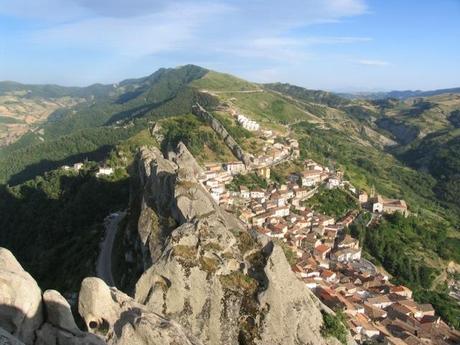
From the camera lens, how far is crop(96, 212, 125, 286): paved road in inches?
1487

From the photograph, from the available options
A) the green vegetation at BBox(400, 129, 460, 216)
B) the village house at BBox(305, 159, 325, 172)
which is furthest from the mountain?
the village house at BBox(305, 159, 325, 172)

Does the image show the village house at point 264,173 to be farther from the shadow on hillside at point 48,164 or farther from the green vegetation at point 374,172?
the shadow on hillside at point 48,164

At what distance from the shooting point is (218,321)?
18453mm

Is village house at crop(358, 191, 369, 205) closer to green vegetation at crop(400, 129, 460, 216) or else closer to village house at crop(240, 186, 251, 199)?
village house at crop(240, 186, 251, 199)

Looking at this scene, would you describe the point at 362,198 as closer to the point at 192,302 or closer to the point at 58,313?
the point at 192,302

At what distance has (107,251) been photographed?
43594mm

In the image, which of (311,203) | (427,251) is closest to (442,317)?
(427,251)

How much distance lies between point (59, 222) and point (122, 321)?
63.7 m

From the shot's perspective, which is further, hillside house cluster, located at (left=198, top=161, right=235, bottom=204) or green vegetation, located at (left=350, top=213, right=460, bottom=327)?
hillside house cluster, located at (left=198, top=161, right=235, bottom=204)

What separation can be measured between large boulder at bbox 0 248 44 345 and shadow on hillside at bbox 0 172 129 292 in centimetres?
2620

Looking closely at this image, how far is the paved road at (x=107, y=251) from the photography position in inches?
1487

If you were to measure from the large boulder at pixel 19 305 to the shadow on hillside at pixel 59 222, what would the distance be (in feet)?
86.0

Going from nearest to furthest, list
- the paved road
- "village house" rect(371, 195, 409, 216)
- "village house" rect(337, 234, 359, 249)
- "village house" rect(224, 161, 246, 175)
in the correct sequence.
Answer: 1. the paved road
2. "village house" rect(337, 234, 359, 249)
3. "village house" rect(371, 195, 409, 216)
4. "village house" rect(224, 161, 246, 175)

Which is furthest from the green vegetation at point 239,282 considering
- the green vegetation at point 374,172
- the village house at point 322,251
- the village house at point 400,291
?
the green vegetation at point 374,172
